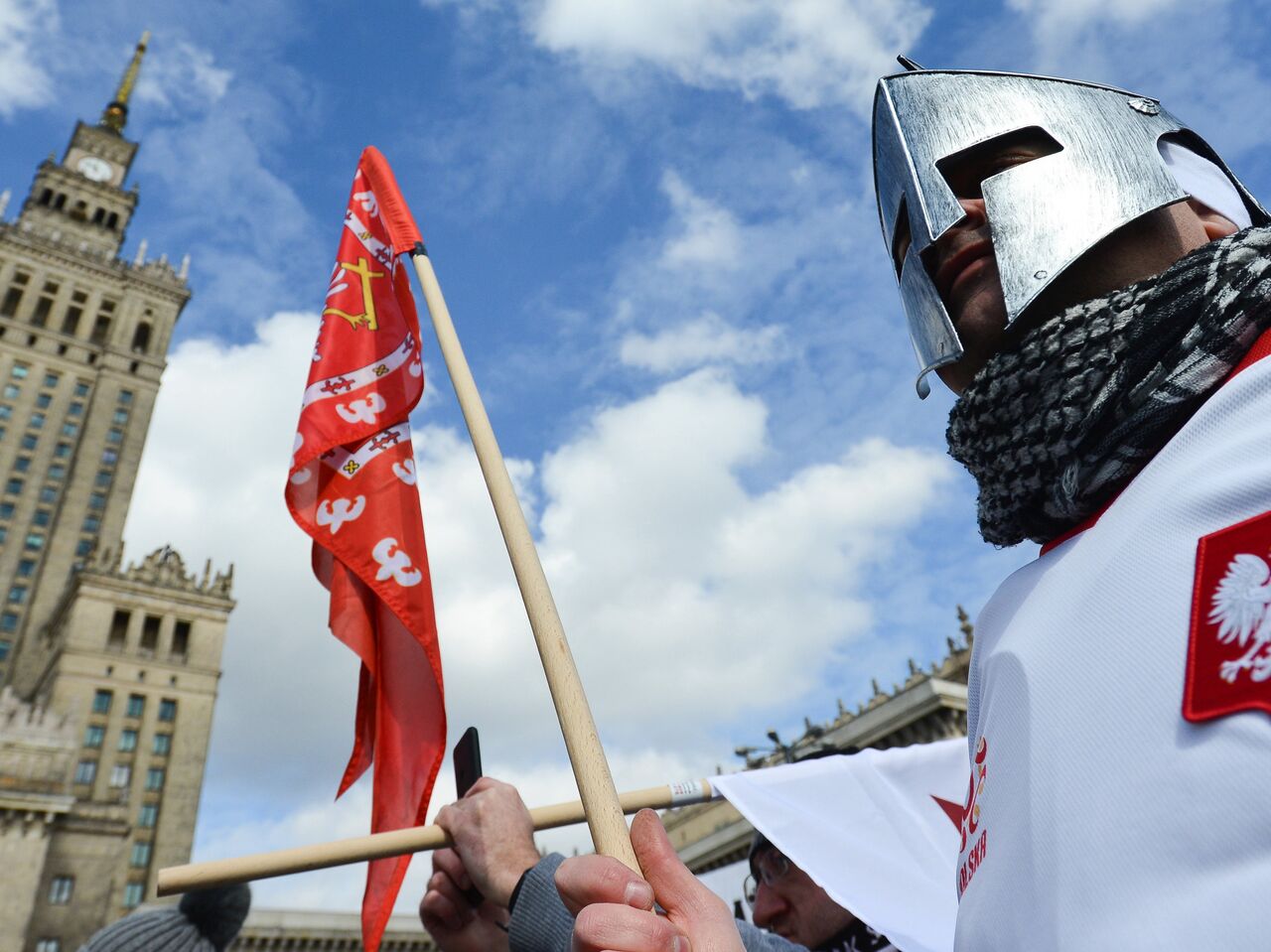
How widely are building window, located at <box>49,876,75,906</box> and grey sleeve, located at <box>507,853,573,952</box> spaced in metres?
53.7

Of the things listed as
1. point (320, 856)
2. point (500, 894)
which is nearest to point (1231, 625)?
point (500, 894)

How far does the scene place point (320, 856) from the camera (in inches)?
98.2

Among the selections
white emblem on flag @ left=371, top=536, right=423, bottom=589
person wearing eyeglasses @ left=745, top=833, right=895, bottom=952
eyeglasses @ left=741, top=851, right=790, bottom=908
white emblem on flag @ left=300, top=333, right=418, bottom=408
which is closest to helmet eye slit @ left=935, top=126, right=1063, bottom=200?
white emblem on flag @ left=371, top=536, right=423, bottom=589

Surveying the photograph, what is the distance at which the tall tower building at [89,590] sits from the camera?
4531 centimetres

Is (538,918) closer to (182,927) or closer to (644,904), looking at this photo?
(644,904)

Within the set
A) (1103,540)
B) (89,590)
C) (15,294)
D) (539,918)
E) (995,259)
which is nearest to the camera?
(1103,540)

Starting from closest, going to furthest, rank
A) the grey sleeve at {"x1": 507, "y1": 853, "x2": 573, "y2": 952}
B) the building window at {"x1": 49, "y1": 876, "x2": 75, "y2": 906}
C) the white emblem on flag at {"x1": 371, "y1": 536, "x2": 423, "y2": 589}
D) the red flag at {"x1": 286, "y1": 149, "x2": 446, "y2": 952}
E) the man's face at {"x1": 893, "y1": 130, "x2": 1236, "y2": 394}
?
1. the man's face at {"x1": 893, "y1": 130, "x2": 1236, "y2": 394}
2. the grey sleeve at {"x1": 507, "y1": 853, "x2": 573, "y2": 952}
3. the red flag at {"x1": 286, "y1": 149, "x2": 446, "y2": 952}
4. the white emblem on flag at {"x1": 371, "y1": 536, "x2": 423, "y2": 589}
5. the building window at {"x1": 49, "y1": 876, "x2": 75, "y2": 906}

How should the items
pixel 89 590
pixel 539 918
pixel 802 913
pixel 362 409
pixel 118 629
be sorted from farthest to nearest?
pixel 118 629
pixel 89 590
pixel 362 409
pixel 802 913
pixel 539 918

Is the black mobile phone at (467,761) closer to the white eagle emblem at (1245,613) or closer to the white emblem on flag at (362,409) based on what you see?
the white emblem on flag at (362,409)

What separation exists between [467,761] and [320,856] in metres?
0.70

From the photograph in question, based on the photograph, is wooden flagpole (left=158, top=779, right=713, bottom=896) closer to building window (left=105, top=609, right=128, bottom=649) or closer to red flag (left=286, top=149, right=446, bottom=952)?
red flag (left=286, top=149, right=446, bottom=952)

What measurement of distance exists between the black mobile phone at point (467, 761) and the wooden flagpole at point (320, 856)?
27 cm

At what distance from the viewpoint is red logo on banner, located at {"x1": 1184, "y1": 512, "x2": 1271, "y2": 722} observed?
103cm

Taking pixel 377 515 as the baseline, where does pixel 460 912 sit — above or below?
below
